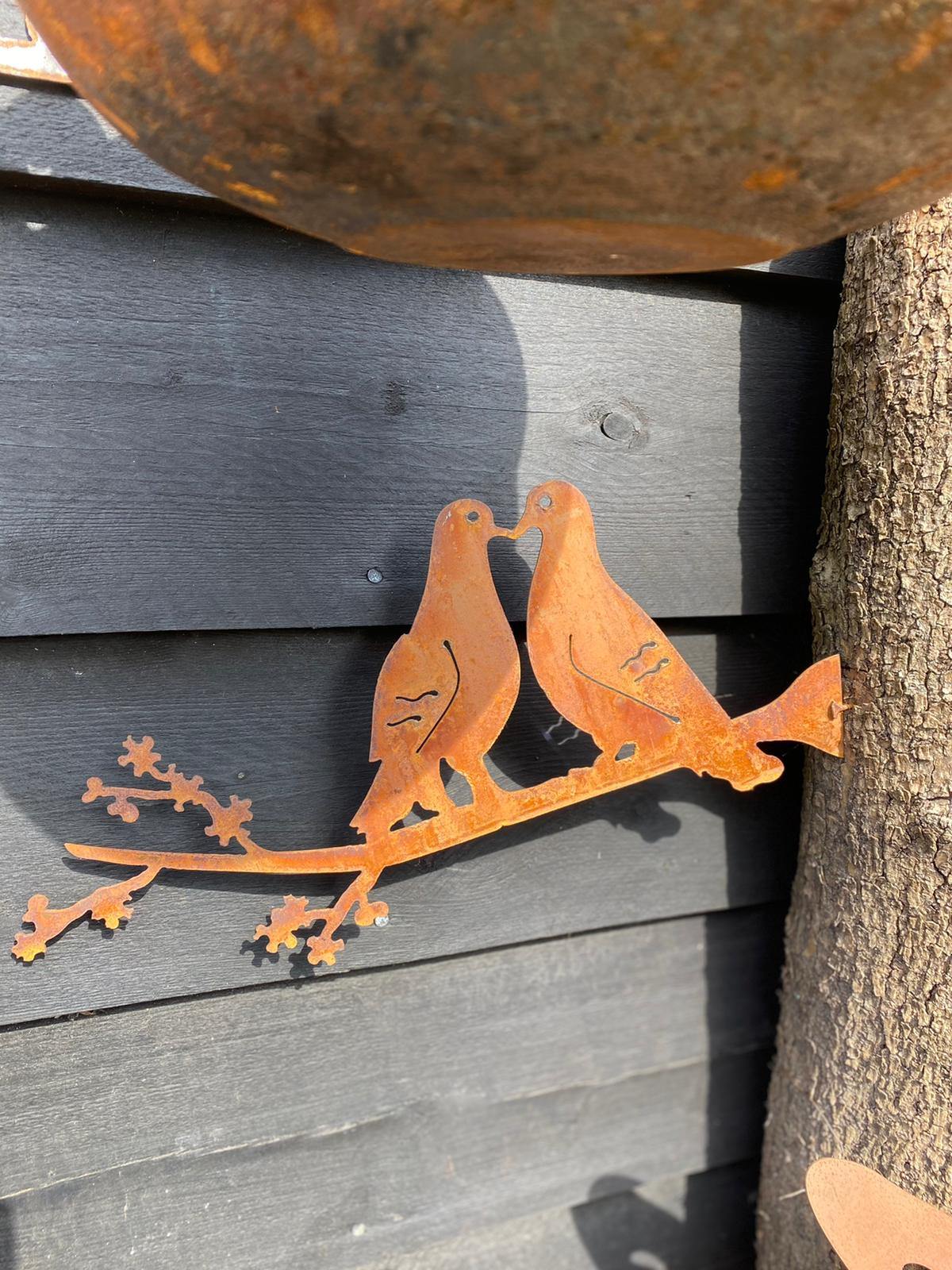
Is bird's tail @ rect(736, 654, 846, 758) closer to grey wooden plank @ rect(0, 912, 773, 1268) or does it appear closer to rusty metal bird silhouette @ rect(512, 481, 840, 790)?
rusty metal bird silhouette @ rect(512, 481, 840, 790)

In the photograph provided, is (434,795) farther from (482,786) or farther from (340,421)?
(340,421)

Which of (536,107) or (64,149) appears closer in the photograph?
(536,107)

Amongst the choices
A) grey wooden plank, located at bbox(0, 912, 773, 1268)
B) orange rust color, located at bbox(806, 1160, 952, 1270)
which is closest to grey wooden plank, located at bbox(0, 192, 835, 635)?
grey wooden plank, located at bbox(0, 912, 773, 1268)

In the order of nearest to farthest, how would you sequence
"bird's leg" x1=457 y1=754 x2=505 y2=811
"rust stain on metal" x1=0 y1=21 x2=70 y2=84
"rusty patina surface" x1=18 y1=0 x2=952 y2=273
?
1. "rusty patina surface" x1=18 y1=0 x2=952 y2=273
2. "rust stain on metal" x1=0 y1=21 x2=70 y2=84
3. "bird's leg" x1=457 y1=754 x2=505 y2=811

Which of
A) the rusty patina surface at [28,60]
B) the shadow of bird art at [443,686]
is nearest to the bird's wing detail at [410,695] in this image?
the shadow of bird art at [443,686]

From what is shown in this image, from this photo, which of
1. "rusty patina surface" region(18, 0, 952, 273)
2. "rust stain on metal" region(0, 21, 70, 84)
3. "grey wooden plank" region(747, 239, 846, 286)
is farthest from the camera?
"grey wooden plank" region(747, 239, 846, 286)

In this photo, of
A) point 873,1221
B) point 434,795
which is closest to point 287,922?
point 434,795

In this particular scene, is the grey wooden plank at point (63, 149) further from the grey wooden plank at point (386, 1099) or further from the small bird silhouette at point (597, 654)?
the grey wooden plank at point (386, 1099)
